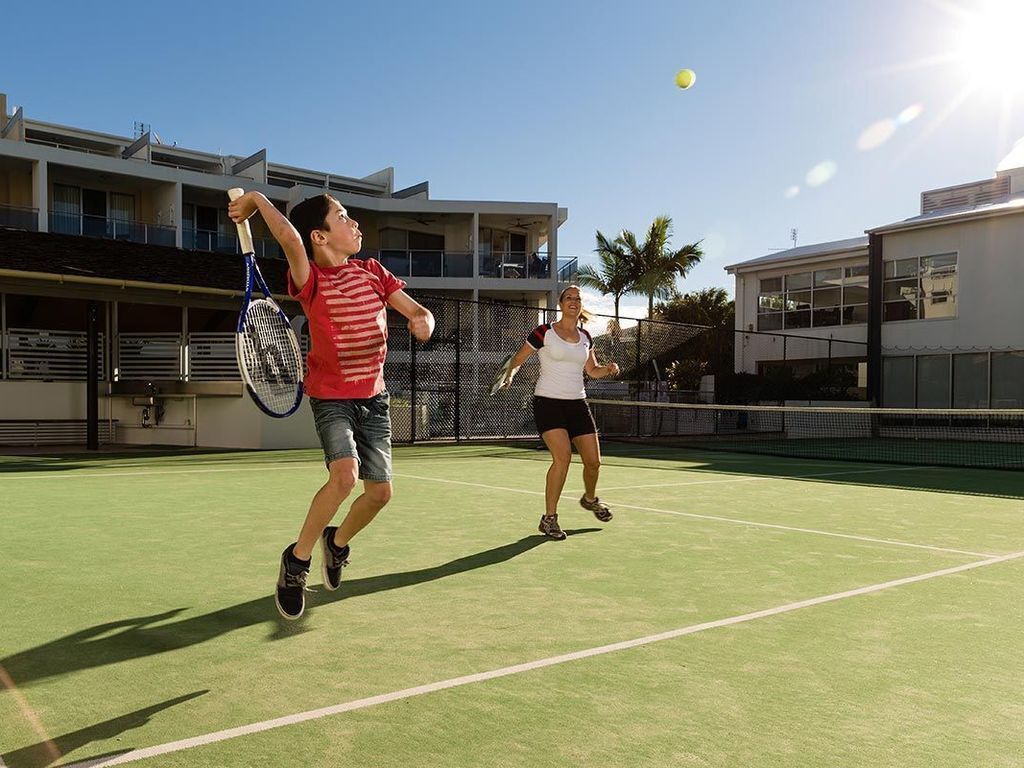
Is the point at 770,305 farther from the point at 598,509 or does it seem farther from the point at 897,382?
the point at 598,509

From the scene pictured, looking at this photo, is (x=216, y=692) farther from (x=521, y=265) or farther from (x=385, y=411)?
(x=521, y=265)

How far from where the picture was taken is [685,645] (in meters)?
3.98

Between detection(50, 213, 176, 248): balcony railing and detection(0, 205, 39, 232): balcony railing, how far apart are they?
122 centimetres

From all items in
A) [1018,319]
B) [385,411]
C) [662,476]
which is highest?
[1018,319]

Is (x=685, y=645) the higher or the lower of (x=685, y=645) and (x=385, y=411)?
the lower

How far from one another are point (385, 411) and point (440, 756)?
7.14ft

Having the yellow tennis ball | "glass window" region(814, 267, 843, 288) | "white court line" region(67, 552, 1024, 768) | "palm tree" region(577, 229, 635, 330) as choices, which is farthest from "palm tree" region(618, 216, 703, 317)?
"white court line" region(67, 552, 1024, 768)

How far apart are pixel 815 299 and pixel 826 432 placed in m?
6.43

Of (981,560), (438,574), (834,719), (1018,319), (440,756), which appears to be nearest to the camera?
(440,756)

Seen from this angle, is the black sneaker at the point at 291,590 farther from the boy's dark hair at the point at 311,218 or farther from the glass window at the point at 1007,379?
the glass window at the point at 1007,379

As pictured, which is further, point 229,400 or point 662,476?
Answer: point 229,400

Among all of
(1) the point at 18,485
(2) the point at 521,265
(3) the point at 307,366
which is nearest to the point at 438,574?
(3) the point at 307,366

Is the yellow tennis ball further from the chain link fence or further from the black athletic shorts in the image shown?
the black athletic shorts

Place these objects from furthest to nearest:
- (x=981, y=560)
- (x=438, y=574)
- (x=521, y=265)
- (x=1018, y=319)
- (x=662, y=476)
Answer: (x=521, y=265) < (x=1018, y=319) < (x=662, y=476) < (x=981, y=560) < (x=438, y=574)
